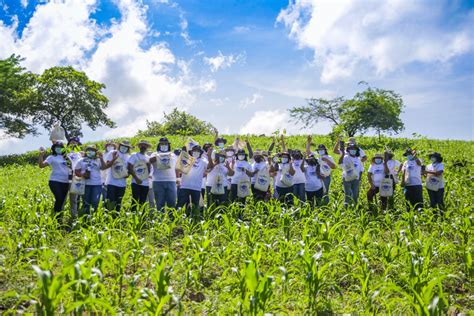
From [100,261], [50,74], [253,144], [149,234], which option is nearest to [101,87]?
[50,74]

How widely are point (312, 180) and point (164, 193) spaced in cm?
345

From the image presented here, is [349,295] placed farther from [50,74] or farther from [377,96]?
[50,74]

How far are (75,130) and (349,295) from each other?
111ft

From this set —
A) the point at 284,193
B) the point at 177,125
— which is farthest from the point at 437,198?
the point at 177,125

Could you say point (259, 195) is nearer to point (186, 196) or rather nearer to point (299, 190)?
point (299, 190)

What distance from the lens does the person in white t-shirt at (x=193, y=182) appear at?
27.3ft

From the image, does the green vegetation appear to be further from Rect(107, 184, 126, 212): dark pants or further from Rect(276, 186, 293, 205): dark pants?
Rect(276, 186, 293, 205): dark pants

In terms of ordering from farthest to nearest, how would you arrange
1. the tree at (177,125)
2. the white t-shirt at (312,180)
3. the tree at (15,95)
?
the tree at (177,125) → the tree at (15,95) → the white t-shirt at (312,180)

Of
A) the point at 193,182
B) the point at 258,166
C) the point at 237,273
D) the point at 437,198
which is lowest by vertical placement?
the point at 237,273

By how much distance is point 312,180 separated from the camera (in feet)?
30.5

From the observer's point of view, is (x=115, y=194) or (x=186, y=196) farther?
(x=186, y=196)

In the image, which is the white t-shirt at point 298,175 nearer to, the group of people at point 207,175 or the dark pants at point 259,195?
the group of people at point 207,175

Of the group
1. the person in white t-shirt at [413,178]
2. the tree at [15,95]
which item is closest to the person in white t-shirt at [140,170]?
the person in white t-shirt at [413,178]

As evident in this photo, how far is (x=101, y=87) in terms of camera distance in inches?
1390
